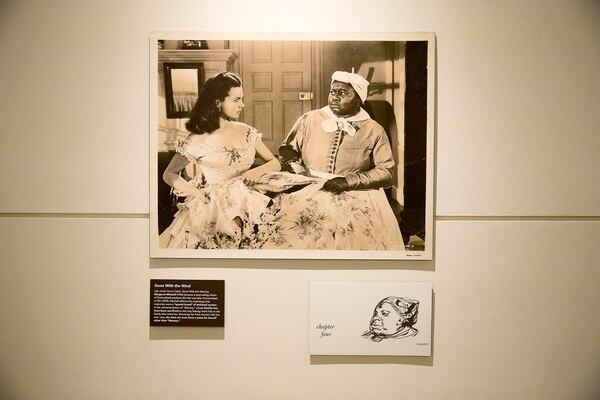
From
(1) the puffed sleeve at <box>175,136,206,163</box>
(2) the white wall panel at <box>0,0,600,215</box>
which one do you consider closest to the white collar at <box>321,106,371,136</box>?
(2) the white wall panel at <box>0,0,600,215</box>

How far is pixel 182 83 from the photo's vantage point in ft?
3.98

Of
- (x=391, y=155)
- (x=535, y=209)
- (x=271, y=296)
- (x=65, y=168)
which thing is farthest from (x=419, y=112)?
(x=65, y=168)

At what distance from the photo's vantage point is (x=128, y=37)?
1.23m

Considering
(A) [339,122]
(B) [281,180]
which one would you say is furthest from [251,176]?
(A) [339,122]

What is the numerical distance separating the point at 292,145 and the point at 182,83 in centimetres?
36

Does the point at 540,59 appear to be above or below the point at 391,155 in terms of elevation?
above

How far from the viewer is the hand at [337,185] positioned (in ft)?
4.00

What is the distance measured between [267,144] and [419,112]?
1.46 ft

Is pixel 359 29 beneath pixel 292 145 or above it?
above

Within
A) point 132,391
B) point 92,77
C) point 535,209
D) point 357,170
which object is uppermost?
point 92,77

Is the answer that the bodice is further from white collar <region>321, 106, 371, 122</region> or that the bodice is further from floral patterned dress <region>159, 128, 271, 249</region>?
white collar <region>321, 106, 371, 122</region>

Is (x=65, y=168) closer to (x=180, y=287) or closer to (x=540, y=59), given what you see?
(x=180, y=287)

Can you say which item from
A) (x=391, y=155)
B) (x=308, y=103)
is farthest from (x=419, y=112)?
(x=308, y=103)

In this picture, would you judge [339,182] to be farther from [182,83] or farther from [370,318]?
[182,83]
